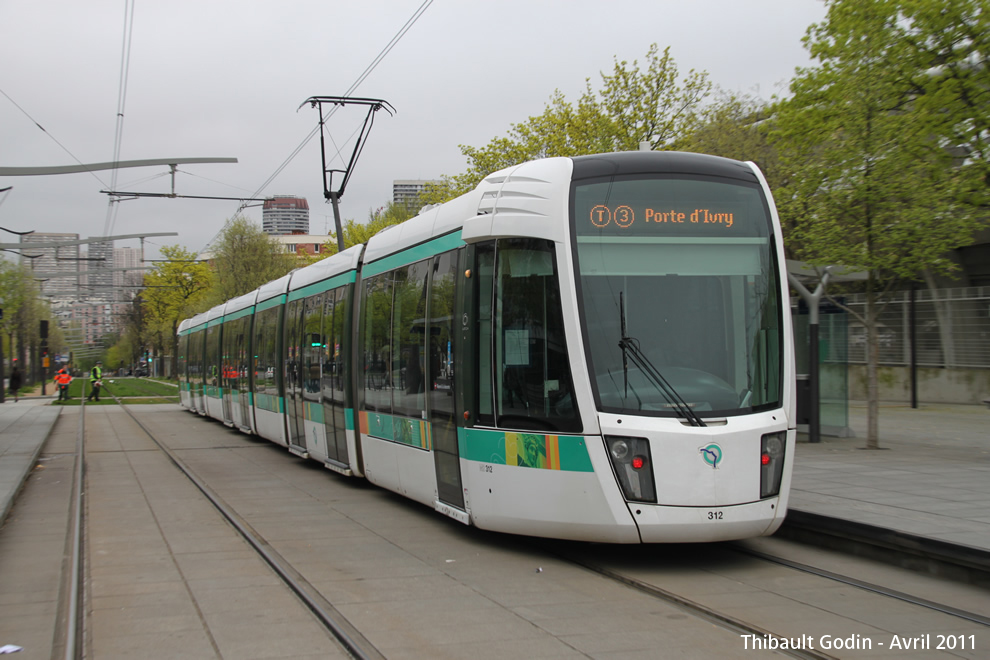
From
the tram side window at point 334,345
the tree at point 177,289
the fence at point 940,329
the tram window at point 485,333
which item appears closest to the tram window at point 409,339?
the tram window at point 485,333

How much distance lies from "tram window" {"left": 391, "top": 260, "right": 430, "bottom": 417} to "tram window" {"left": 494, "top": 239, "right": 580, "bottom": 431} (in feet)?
5.58

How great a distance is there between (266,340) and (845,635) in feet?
46.8

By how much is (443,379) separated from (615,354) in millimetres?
2115

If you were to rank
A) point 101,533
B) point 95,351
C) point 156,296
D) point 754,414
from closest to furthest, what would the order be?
point 754,414, point 101,533, point 156,296, point 95,351

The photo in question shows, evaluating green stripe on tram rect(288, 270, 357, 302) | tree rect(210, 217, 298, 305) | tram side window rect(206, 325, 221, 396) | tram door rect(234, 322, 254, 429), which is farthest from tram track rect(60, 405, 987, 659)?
tree rect(210, 217, 298, 305)

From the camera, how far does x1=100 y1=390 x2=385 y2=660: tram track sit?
5277 mm

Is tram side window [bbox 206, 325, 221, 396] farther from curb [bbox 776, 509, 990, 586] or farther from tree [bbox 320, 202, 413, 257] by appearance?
tree [bbox 320, 202, 413, 257]

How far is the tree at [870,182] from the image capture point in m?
13.0

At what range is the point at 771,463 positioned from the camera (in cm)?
716

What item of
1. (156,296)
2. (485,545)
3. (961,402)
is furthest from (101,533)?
(156,296)

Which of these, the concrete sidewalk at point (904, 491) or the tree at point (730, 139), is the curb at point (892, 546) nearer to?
the concrete sidewalk at point (904, 491)

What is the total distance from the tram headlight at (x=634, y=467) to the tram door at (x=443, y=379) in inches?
74.7

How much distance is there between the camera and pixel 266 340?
18.0 meters

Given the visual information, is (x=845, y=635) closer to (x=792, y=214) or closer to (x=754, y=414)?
(x=754, y=414)
